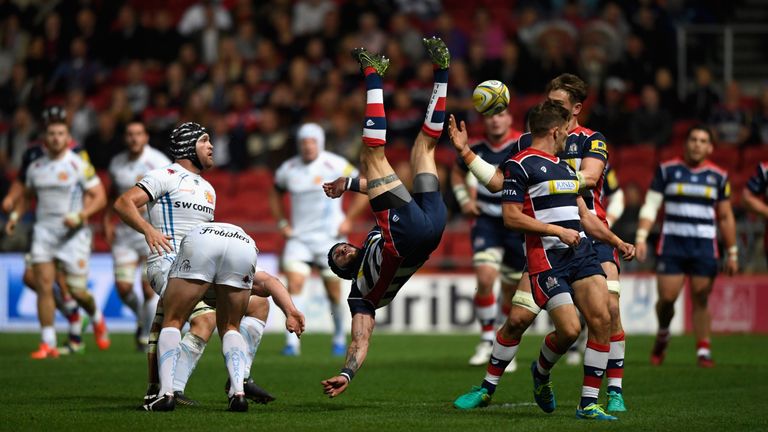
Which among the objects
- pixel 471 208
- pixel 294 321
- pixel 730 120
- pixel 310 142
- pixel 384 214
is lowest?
pixel 294 321

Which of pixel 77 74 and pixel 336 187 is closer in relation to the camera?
pixel 336 187

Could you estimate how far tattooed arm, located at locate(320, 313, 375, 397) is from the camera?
8547 millimetres

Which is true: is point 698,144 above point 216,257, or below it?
above

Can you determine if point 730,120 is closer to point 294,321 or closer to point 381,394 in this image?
point 381,394

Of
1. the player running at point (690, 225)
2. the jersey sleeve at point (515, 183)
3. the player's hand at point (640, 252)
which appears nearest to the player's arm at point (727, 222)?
the player running at point (690, 225)

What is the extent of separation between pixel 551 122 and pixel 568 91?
2.86 ft

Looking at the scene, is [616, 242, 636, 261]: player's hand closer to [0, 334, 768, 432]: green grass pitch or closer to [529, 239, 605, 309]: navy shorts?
[529, 239, 605, 309]: navy shorts

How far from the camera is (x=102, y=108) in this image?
24578 millimetres

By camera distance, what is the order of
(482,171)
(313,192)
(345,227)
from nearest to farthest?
(482,171) < (345,227) < (313,192)

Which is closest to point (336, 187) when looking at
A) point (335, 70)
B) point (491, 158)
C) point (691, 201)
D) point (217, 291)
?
point (217, 291)

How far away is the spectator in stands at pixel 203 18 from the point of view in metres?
25.2

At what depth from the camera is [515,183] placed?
890 cm

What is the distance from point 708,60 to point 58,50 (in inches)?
523

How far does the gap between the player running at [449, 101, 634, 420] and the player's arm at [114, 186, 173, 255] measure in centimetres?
227
